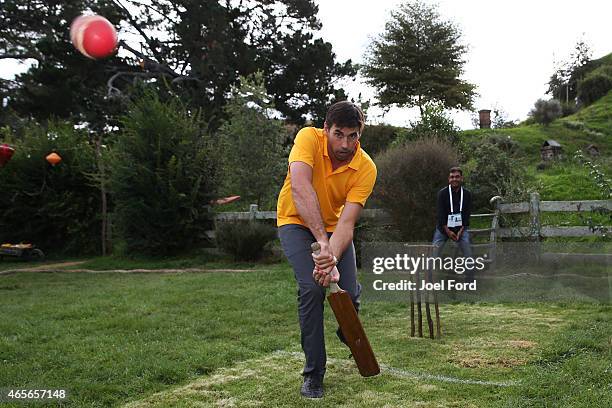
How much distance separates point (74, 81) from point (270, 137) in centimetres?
1225

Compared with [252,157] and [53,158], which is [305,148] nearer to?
[252,157]

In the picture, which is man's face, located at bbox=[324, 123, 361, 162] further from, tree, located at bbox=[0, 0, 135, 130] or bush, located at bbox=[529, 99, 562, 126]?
bush, located at bbox=[529, 99, 562, 126]

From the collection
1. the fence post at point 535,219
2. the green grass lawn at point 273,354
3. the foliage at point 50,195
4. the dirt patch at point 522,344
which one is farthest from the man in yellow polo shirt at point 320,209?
the foliage at point 50,195

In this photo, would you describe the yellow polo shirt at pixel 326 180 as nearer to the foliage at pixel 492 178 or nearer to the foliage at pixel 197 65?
the foliage at pixel 492 178

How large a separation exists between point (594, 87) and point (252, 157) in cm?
2080

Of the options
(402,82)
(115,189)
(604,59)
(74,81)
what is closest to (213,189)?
(115,189)

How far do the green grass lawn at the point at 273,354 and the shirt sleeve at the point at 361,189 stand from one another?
4.04 ft

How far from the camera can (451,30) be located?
105 ft

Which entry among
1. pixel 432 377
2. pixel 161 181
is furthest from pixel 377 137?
pixel 432 377

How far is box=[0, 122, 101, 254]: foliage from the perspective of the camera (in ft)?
55.3

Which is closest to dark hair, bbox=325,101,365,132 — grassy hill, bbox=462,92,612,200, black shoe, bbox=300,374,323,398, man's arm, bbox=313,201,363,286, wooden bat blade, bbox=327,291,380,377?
man's arm, bbox=313,201,363,286

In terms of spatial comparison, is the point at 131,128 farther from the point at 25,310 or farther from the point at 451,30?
the point at 451,30

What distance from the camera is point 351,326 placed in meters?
3.65

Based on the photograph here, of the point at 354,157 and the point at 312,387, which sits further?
the point at 354,157
